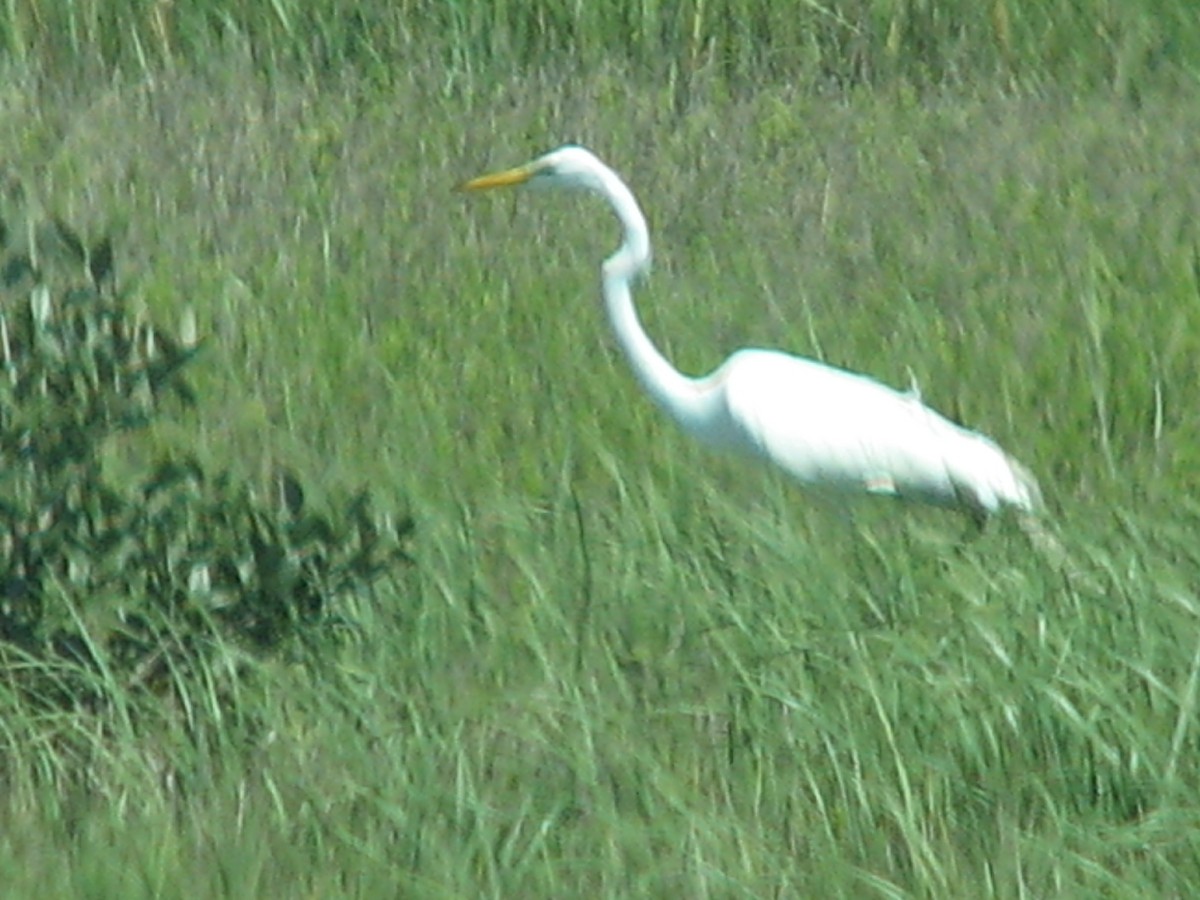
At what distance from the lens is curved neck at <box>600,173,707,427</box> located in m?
5.76

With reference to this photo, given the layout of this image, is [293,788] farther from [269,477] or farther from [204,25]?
[204,25]

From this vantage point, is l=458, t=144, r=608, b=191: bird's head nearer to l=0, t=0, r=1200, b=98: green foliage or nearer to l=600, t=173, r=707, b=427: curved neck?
l=600, t=173, r=707, b=427: curved neck

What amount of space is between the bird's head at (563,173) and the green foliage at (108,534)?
2033 mm

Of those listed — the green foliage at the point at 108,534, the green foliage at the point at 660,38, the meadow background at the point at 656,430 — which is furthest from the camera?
the green foliage at the point at 660,38

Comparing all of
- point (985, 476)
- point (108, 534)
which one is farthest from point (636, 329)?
point (108, 534)

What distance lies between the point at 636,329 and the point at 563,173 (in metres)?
0.54

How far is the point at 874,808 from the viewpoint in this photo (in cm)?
350

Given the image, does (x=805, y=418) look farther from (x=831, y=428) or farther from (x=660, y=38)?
(x=660, y=38)

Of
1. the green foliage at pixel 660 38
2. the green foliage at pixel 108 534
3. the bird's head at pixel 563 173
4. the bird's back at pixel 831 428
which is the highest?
the green foliage at pixel 108 534

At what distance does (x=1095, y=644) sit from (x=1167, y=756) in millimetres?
216

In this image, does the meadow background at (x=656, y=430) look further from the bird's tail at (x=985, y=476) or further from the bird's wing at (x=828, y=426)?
the bird's wing at (x=828, y=426)

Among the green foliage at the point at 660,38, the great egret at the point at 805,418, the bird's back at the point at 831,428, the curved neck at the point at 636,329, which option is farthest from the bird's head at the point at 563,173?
the green foliage at the point at 660,38

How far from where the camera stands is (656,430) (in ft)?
19.6

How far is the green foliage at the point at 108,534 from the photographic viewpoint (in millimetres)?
4113
